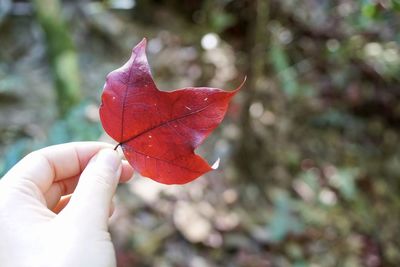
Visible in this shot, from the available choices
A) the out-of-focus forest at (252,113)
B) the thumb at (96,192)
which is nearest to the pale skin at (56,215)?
the thumb at (96,192)

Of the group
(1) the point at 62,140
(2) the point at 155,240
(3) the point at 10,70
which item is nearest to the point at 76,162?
(1) the point at 62,140

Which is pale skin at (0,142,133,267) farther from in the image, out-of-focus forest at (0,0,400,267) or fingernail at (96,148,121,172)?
out-of-focus forest at (0,0,400,267)

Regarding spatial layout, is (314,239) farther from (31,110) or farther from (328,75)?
(31,110)

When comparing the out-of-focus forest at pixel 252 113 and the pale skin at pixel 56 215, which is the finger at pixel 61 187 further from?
the out-of-focus forest at pixel 252 113

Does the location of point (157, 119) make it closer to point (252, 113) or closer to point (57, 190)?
point (57, 190)

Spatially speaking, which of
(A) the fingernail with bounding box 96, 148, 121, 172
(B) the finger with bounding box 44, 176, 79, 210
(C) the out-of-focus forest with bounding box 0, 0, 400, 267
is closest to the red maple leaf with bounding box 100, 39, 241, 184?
(A) the fingernail with bounding box 96, 148, 121, 172

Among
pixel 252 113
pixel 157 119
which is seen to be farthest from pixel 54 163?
pixel 252 113
